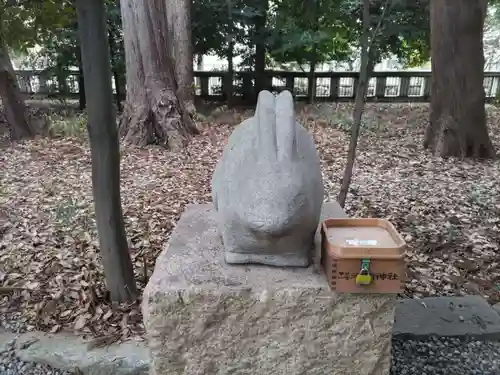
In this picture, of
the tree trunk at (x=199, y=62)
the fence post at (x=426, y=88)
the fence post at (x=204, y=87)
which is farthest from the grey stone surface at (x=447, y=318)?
the fence post at (x=426, y=88)

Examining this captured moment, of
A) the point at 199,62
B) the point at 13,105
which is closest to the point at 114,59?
the point at 199,62

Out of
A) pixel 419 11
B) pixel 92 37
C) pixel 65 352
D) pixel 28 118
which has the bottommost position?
pixel 65 352

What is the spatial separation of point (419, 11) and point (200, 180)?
727 centimetres

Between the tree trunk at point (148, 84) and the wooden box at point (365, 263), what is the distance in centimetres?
482

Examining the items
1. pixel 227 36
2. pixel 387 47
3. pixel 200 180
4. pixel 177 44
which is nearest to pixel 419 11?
pixel 387 47

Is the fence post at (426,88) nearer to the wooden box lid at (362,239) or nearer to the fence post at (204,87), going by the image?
the fence post at (204,87)

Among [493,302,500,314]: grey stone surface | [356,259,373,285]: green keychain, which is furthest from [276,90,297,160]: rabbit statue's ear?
[493,302,500,314]: grey stone surface

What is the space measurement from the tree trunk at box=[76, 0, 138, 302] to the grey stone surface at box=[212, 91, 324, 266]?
2.49 feet

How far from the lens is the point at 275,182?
1785 mm

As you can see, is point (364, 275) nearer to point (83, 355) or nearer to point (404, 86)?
point (83, 355)

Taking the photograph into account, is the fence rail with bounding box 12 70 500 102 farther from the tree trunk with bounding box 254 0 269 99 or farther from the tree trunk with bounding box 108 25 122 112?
the tree trunk with bounding box 108 25 122 112

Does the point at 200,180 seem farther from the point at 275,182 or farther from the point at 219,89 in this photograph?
the point at 219,89

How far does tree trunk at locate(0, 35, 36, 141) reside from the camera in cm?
648

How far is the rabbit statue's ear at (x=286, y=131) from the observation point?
6.10ft
